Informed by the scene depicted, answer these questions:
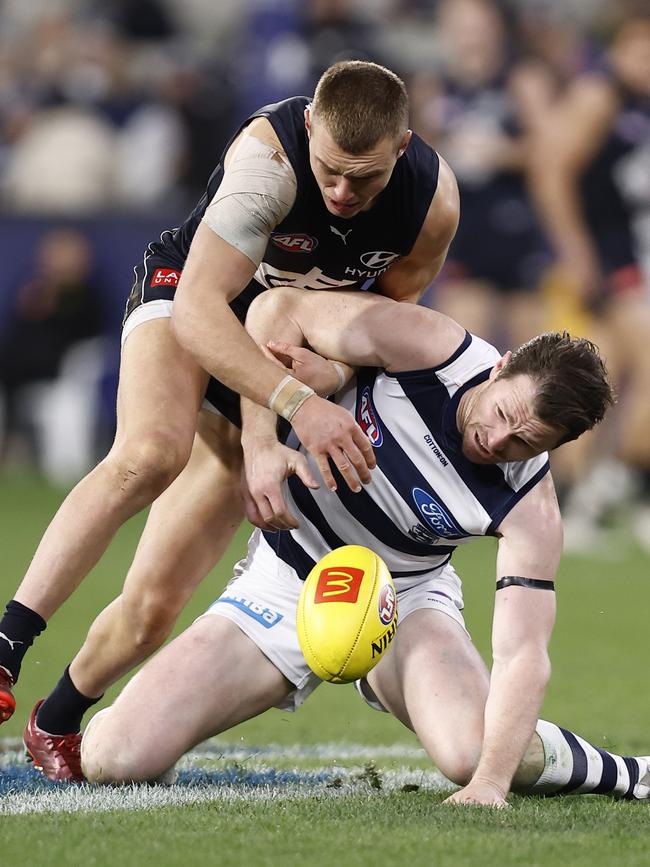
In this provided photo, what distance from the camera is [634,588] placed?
9203 millimetres

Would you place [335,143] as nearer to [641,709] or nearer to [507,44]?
[641,709]

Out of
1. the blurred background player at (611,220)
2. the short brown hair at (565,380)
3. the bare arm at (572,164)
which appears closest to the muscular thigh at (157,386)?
the short brown hair at (565,380)

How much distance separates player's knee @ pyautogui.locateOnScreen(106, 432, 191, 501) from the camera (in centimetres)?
448

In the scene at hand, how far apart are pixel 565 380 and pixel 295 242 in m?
1.17

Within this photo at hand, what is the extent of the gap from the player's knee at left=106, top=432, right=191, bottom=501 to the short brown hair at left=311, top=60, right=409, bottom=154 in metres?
1.06

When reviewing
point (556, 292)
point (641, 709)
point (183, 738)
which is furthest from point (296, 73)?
point (183, 738)

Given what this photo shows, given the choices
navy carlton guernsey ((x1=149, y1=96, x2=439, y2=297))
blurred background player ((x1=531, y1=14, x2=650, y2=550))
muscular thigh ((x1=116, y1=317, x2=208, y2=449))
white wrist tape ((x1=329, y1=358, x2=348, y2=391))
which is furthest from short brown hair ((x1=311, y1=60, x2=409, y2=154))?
blurred background player ((x1=531, y1=14, x2=650, y2=550))

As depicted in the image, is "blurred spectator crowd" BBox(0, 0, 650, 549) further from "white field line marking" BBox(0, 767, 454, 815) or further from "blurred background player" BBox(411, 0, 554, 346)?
"white field line marking" BBox(0, 767, 454, 815)

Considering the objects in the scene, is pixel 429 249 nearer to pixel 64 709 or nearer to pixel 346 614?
pixel 346 614

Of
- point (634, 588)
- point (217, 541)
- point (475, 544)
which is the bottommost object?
A: point (475, 544)

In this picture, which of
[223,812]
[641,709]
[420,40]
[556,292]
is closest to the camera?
[223,812]

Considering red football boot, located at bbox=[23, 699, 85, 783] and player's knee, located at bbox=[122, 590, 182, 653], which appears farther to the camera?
player's knee, located at bbox=[122, 590, 182, 653]

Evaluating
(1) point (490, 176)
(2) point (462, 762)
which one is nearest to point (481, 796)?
(2) point (462, 762)

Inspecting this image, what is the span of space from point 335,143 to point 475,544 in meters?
7.37
